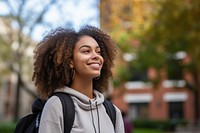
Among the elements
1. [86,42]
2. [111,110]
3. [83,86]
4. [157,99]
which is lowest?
[157,99]

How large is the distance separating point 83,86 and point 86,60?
0.57 feet

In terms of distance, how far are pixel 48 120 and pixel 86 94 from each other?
1.16 feet

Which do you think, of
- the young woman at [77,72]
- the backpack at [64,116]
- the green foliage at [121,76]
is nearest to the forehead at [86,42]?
the young woman at [77,72]

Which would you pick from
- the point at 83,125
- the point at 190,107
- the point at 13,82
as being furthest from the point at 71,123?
the point at 13,82

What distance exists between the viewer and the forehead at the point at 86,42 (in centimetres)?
235

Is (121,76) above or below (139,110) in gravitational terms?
above

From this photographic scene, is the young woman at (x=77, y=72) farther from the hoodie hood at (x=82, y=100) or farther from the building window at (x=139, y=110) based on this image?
the building window at (x=139, y=110)

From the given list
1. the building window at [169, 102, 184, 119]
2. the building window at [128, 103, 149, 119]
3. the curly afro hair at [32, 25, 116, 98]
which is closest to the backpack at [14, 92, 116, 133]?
the curly afro hair at [32, 25, 116, 98]

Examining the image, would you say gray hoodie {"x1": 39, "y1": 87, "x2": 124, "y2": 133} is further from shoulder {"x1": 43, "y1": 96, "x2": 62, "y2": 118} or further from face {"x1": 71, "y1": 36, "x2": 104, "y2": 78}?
face {"x1": 71, "y1": 36, "x2": 104, "y2": 78}

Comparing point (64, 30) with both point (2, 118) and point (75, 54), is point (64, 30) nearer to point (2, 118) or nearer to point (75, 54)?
point (75, 54)

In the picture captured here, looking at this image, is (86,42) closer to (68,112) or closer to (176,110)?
(68,112)

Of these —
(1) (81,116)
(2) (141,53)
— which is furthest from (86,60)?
(2) (141,53)

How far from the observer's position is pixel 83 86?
2.34 meters

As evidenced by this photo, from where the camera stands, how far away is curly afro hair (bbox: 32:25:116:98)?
2320 mm
